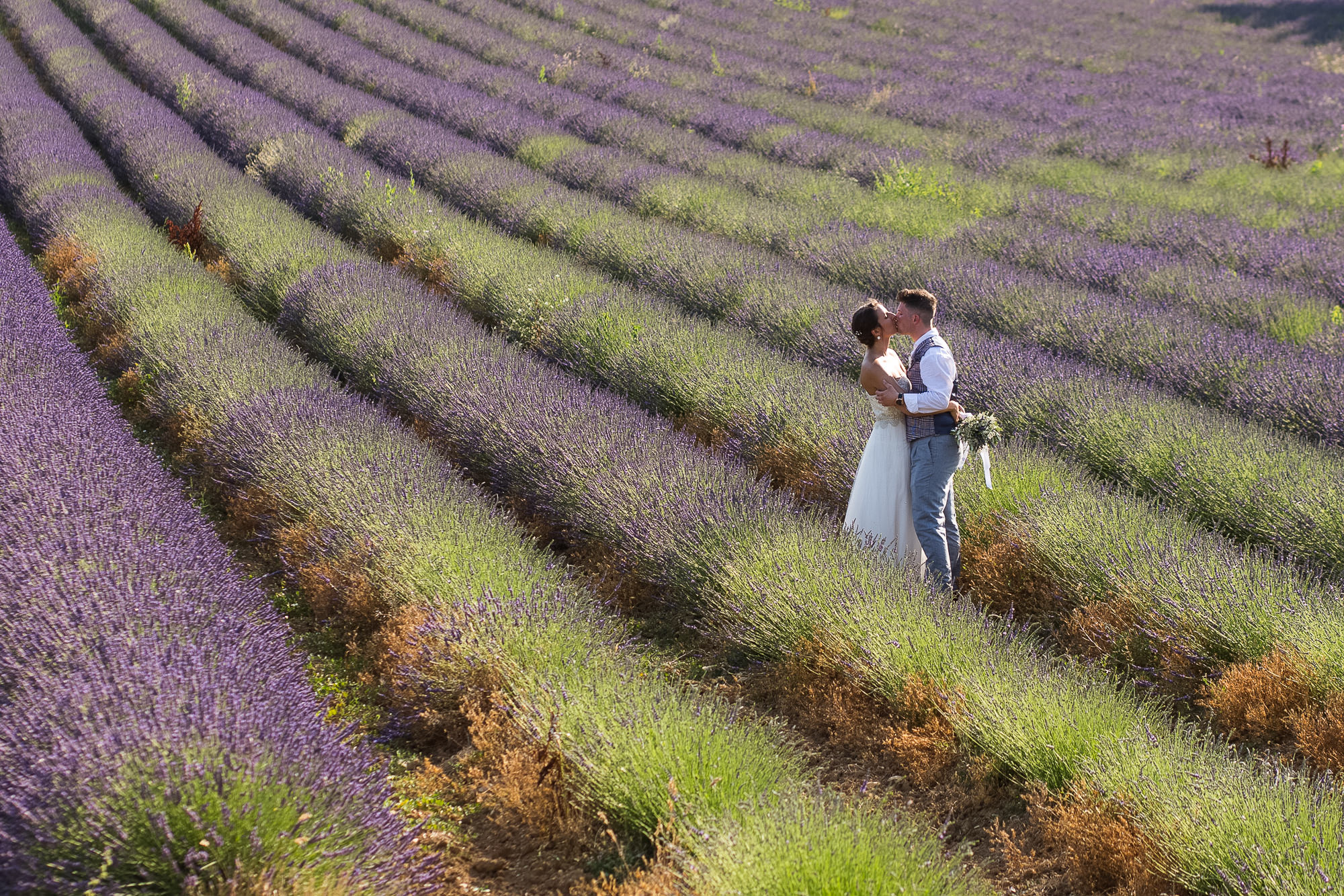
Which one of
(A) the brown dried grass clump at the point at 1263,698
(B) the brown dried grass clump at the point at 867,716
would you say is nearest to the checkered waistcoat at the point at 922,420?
(B) the brown dried grass clump at the point at 867,716

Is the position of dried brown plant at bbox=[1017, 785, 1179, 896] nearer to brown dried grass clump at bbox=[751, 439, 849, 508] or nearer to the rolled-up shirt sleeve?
the rolled-up shirt sleeve

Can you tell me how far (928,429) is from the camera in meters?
3.59

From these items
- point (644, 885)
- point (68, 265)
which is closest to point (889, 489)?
point (644, 885)

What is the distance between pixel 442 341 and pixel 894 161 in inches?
231

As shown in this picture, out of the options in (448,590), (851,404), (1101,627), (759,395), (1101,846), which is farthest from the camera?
(759,395)

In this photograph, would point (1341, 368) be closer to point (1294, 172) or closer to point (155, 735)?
point (155, 735)

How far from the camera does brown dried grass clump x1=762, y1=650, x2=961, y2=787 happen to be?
271 cm

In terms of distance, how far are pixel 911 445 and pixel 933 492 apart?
20 centimetres

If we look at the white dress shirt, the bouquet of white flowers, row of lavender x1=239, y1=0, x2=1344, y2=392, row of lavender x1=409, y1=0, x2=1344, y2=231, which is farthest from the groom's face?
row of lavender x1=409, y1=0, x2=1344, y2=231

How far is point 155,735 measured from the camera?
199 cm

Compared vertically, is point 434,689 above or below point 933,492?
below

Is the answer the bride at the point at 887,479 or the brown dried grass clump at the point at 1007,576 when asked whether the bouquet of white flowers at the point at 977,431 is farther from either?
the brown dried grass clump at the point at 1007,576

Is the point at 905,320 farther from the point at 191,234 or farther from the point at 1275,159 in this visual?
the point at 1275,159

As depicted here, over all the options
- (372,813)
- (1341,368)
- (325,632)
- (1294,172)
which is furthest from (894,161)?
(372,813)
